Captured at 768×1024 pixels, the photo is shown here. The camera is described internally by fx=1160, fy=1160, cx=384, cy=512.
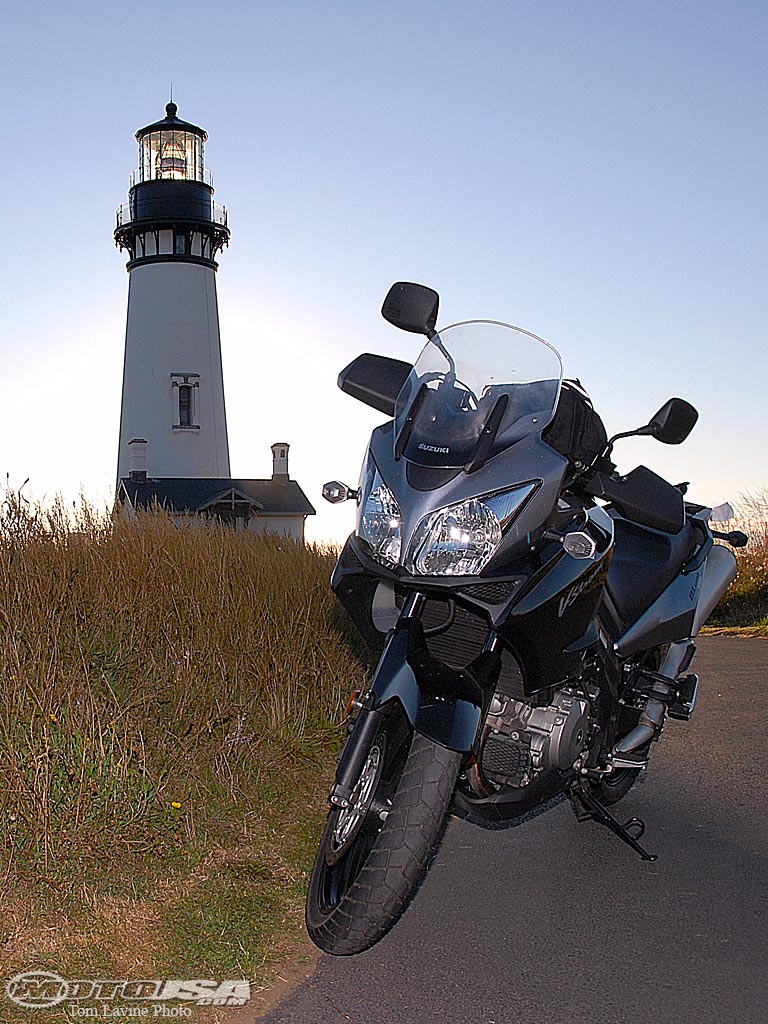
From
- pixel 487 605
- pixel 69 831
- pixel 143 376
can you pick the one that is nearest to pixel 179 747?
pixel 69 831

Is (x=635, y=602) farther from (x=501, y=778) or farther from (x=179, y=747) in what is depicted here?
(x=179, y=747)

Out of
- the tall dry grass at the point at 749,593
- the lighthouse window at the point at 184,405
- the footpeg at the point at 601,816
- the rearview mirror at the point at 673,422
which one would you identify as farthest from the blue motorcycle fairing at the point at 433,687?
the lighthouse window at the point at 184,405

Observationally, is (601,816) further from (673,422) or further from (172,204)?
(172,204)

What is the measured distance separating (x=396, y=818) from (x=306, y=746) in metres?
3.08

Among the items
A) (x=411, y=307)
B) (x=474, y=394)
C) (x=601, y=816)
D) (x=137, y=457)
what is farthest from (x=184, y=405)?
(x=474, y=394)

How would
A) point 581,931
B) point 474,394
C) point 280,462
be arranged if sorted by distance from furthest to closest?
1. point 280,462
2. point 581,931
3. point 474,394

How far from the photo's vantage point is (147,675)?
6199 mm

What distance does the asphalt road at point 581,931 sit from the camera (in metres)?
3.51

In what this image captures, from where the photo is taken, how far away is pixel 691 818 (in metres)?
5.53

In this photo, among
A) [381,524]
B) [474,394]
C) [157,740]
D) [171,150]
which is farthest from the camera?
[171,150]

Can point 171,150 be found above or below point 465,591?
above

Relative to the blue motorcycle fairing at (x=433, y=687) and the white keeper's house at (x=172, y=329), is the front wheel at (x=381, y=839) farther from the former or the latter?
the white keeper's house at (x=172, y=329)

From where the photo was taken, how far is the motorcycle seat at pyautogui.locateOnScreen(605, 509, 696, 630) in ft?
15.3

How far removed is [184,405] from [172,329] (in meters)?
2.44
